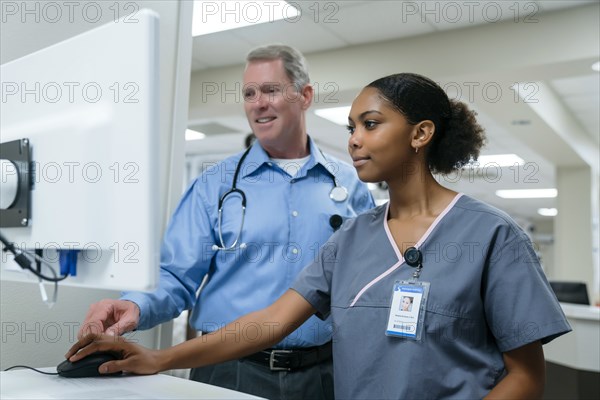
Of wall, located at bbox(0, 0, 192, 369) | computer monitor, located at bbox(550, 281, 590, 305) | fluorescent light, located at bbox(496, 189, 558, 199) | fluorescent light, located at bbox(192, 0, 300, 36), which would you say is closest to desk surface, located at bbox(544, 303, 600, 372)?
computer monitor, located at bbox(550, 281, 590, 305)

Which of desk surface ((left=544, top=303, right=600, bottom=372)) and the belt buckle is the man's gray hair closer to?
the belt buckle

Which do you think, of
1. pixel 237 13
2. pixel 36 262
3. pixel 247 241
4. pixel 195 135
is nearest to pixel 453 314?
pixel 247 241

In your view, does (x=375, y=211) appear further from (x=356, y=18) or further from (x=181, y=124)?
(x=356, y=18)

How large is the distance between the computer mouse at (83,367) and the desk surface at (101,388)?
0.04 feet

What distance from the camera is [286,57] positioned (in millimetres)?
1596

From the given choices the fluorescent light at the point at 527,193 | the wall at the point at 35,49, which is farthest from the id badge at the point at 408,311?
the fluorescent light at the point at 527,193

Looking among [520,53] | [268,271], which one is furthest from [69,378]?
[520,53]

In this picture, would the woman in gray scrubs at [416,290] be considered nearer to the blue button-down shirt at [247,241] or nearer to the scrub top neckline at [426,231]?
the scrub top neckline at [426,231]

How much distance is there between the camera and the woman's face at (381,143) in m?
1.18

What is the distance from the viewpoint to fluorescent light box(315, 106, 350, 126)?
198 inches

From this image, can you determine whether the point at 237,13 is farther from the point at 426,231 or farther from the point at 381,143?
the point at 426,231

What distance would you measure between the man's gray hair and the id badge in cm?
75

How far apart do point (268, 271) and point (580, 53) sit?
2.65m

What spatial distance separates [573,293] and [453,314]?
110 inches
